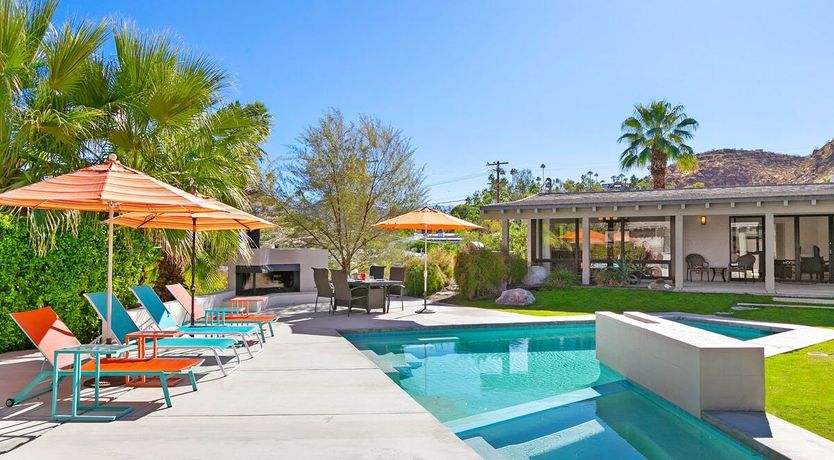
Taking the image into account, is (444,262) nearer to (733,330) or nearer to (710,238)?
(733,330)

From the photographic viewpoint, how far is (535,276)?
748 inches

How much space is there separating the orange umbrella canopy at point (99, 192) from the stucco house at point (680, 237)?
15.0 metres

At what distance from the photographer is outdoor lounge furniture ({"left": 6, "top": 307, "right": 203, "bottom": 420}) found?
4.84 metres

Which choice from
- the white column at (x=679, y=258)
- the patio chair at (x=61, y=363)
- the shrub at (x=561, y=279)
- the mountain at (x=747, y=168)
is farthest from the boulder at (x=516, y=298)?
the mountain at (x=747, y=168)

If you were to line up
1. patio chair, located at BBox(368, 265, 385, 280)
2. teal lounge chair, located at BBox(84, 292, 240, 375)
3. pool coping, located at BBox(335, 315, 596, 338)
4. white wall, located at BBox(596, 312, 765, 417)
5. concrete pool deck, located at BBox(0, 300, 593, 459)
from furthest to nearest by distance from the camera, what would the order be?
patio chair, located at BBox(368, 265, 385, 280), pool coping, located at BBox(335, 315, 596, 338), teal lounge chair, located at BBox(84, 292, 240, 375), white wall, located at BBox(596, 312, 765, 417), concrete pool deck, located at BBox(0, 300, 593, 459)

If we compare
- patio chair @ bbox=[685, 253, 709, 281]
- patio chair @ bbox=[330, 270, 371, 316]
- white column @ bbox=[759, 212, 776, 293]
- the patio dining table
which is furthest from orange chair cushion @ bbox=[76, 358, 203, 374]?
patio chair @ bbox=[685, 253, 709, 281]

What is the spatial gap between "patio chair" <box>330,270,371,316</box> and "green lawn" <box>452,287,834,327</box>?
157 inches

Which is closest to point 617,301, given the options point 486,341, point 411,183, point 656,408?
point 486,341

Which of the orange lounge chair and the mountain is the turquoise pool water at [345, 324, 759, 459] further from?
the mountain

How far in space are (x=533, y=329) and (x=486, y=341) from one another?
164cm

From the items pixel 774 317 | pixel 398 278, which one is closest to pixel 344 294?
pixel 398 278

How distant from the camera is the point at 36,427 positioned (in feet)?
Answer: 14.8

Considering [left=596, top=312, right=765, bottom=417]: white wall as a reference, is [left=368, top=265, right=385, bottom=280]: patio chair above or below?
above

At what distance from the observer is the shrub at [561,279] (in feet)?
60.4
